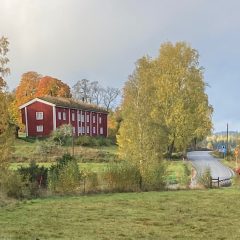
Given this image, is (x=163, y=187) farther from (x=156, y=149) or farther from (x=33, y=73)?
(x=33, y=73)

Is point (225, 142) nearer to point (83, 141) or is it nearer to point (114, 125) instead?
point (114, 125)

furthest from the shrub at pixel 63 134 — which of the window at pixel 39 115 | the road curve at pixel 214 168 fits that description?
the road curve at pixel 214 168

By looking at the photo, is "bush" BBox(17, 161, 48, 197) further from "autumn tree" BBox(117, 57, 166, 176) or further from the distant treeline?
the distant treeline

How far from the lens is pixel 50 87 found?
92.3 metres

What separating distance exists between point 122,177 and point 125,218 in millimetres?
12313

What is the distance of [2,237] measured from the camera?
38.6 feet

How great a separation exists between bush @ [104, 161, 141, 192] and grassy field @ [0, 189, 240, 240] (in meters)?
4.67

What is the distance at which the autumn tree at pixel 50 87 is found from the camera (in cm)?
9150

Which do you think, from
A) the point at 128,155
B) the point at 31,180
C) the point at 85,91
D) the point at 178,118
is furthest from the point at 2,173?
the point at 85,91

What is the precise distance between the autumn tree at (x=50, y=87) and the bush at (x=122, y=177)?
64001mm

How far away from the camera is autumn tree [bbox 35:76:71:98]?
9150 centimetres

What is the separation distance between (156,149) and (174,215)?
1309 cm

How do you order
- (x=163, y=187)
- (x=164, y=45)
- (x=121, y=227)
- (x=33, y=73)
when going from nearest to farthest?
(x=121, y=227) → (x=163, y=187) → (x=164, y=45) → (x=33, y=73)

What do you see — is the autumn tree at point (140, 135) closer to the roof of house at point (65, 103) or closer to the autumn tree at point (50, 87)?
the roof of house at point (65, 103)
